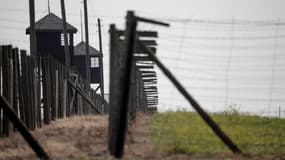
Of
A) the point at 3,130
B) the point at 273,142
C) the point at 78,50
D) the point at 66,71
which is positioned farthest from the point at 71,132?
the point at 78,50

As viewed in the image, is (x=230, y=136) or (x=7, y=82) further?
(x=7, y=82)

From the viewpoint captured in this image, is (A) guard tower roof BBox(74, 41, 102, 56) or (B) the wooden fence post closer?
(B) the wooden fence post

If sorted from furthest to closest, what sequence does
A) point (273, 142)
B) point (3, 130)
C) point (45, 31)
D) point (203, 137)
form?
point (45, 31) → point (3, 130) → point (203, 137) → point (273, 142)

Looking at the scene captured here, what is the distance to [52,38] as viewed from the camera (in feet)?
175

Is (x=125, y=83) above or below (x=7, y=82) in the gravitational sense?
above

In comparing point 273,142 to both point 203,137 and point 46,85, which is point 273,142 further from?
point 46,85

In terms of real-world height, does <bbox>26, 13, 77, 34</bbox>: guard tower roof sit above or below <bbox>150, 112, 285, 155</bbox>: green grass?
above

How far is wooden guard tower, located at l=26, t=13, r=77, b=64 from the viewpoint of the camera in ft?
171

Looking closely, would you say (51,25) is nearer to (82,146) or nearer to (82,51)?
(82,51)

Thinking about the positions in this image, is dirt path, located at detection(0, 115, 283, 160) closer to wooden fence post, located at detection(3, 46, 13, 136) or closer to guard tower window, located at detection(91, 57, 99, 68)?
wooden fence post, located at detection(3, 46, 13, 136)

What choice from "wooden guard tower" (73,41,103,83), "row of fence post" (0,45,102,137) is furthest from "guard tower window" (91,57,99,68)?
"row of fence post" (0,45,102,137)

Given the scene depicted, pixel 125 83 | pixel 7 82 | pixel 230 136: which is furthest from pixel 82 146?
pixel 7 82

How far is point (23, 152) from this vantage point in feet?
33.2

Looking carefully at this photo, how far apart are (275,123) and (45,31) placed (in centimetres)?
3952
